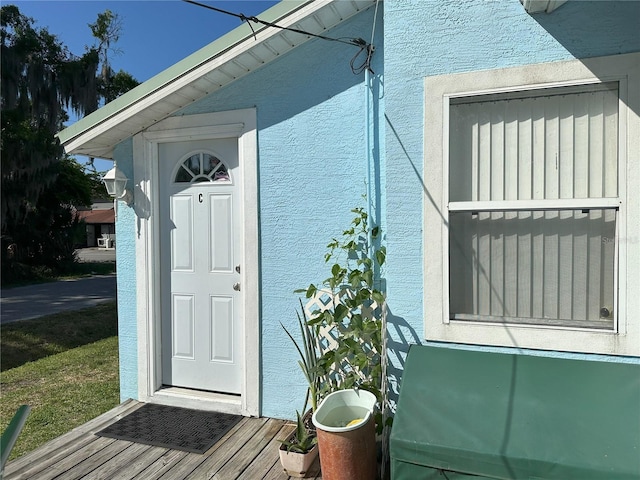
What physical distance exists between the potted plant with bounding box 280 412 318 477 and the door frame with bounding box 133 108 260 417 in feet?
2.74

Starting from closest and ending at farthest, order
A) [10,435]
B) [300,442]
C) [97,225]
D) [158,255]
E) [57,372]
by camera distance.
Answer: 1. [10,435]
2. [300,442]
3. [158,255]
4. [57,372]
5. [97,225]

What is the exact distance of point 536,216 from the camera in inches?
106

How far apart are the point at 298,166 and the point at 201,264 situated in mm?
1332

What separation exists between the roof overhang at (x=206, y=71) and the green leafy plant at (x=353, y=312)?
1471 millimetres

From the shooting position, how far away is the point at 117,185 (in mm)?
4090

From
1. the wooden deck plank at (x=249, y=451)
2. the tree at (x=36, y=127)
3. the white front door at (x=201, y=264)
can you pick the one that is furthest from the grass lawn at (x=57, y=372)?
the tree at (x=36, y=127)

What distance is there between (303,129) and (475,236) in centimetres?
162

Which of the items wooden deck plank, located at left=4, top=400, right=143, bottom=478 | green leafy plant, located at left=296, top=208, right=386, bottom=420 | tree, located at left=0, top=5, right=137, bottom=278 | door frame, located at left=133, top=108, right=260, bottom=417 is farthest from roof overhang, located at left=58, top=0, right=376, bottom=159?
tree, located at left=0, top=5, right=137, bottom=278

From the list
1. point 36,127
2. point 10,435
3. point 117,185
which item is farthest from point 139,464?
point 36,127

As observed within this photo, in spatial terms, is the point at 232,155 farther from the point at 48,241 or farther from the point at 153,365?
the point at 48,241

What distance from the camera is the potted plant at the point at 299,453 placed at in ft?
9.53

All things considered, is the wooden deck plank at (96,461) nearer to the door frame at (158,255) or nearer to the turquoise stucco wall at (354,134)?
the door frame at (158,255)

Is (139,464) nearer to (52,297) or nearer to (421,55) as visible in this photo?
(421,55)

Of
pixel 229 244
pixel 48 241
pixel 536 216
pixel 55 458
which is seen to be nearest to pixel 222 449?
pixel 55 458
